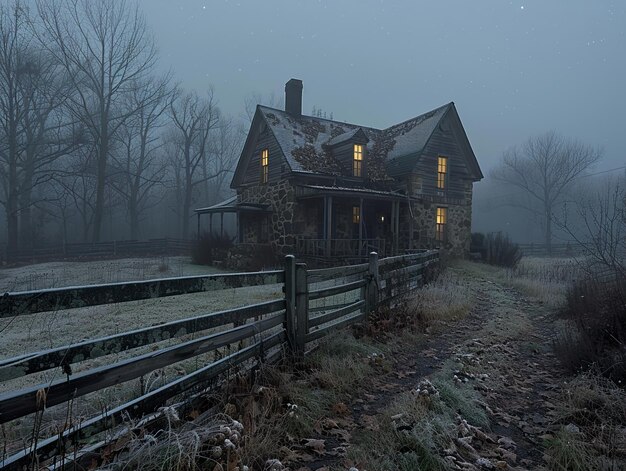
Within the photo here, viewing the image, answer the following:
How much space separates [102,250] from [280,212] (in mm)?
16928

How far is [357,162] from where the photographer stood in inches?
816

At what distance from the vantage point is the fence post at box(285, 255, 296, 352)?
4.73 m

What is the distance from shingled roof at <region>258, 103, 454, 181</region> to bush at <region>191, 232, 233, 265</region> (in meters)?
7.02

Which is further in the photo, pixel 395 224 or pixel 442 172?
pixel 442 172

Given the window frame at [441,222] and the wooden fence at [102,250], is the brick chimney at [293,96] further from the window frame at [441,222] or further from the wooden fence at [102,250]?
the wooden fence at [102,250]

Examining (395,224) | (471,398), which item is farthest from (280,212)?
(471,398)

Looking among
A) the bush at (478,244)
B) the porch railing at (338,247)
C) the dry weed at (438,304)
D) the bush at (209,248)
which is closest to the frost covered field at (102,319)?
the dry weed at (438,304)

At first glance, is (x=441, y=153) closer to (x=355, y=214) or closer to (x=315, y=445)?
(x=355, y=214)

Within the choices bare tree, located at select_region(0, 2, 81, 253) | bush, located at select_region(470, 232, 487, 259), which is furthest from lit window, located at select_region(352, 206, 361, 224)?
bare tree, located at select_region(0, 2, 81, 253)

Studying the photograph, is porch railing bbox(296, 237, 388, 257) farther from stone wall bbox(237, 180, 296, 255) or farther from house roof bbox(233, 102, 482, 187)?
house roof bbox(233, 102, 482, 187)

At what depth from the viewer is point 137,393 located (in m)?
4.12

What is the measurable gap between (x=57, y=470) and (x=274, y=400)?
190 centimetres

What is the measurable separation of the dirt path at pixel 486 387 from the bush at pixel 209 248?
16.7 m

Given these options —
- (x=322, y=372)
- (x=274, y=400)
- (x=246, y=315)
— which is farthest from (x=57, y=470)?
(x=322, y=372)
